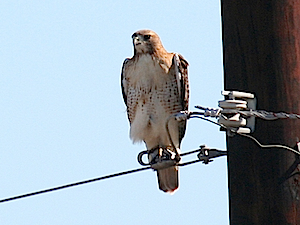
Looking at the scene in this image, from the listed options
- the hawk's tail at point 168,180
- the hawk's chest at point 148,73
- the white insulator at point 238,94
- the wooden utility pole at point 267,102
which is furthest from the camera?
the hawk's tail at point 168,180

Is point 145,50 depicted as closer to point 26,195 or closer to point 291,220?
point 26,195

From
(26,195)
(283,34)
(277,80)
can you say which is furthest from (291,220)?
(26,195)

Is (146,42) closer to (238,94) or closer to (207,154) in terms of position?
(207,154)

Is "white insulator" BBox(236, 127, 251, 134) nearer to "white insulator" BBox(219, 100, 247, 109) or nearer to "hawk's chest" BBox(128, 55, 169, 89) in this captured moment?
"white insulator" BBox(219, 100, 247, 109)

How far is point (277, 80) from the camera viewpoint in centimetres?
322

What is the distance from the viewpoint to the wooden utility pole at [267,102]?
319 centimetres

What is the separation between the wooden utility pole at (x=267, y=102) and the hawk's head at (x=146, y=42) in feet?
12.7

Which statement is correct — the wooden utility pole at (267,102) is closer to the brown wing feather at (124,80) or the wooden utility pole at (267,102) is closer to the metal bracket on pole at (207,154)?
the metal bracket on pole at (207,154)

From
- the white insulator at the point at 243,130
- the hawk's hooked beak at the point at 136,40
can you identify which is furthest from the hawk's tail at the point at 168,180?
the white insulator at the point at 243,130

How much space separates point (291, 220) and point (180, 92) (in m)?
3.87

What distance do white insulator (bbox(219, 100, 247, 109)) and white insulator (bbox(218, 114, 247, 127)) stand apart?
0.05 metres

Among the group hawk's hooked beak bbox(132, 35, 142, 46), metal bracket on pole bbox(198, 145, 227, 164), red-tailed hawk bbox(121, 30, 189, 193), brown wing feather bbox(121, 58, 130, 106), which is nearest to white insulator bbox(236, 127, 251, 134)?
metal bracket on pole bbox(198, 145, 227, 164)

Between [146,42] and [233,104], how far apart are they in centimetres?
420

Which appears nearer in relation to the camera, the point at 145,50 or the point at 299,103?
the point at 299,103
